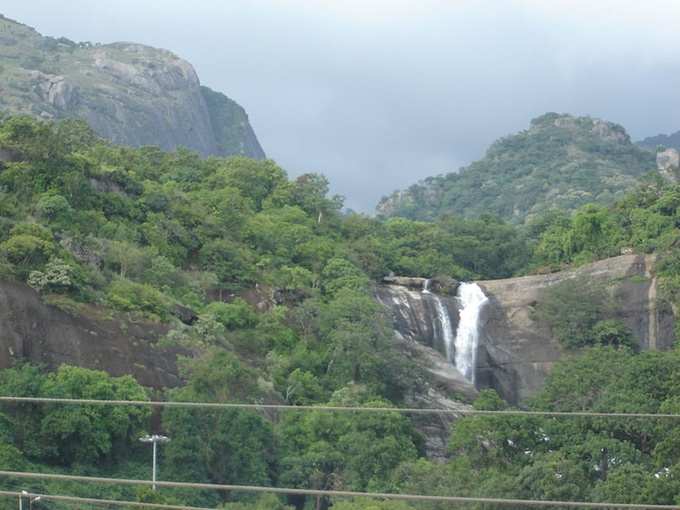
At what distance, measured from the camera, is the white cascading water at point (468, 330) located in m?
51.6

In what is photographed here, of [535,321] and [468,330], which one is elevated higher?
[535,321]

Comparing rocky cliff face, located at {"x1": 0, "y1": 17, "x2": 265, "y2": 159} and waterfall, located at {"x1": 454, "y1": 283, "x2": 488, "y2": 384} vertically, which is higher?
rocky cliff face, located at {"x1": 0, "y1": 17, "x2": 265, "y2": 159}

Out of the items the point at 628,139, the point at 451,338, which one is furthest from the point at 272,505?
the point at 628,139

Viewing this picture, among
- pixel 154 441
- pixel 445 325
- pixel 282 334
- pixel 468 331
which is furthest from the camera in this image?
pixel 445 325

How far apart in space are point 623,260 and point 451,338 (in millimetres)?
7645

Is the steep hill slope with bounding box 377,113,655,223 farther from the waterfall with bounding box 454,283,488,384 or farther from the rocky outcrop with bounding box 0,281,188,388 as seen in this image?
the rocky outcrop with bounding box 0,281,188,388

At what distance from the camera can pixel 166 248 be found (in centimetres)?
4884

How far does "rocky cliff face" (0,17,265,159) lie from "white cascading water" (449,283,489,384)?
4827 centimetres

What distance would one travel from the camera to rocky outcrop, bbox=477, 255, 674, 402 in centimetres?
5050

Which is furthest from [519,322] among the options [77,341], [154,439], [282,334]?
[154,439]

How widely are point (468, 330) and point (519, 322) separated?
2.01m

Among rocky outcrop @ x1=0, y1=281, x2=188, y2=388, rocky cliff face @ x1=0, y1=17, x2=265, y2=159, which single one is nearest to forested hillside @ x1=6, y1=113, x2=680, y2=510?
rocky outcrop @ x1=0, y1=281, x2=188, y2=388

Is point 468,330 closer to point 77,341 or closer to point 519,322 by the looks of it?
point 519,322

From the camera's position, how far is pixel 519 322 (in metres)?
52.3
